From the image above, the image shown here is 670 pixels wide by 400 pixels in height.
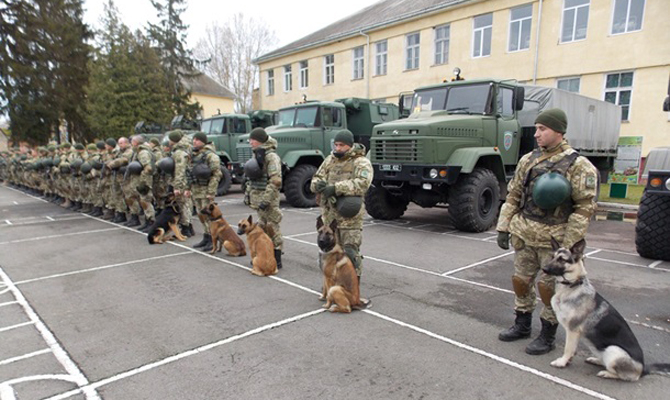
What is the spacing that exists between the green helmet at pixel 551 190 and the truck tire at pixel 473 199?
14.7ft

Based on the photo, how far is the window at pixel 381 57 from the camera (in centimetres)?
2305

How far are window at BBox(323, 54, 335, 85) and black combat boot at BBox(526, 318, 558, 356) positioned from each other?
2423cm

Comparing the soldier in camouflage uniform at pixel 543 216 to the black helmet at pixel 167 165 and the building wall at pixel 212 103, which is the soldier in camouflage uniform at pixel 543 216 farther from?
the building wall at pixel 212 103

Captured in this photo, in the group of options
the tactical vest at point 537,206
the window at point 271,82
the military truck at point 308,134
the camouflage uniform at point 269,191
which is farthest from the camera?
the window at point 271,82

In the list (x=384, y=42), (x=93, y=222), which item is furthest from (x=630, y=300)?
(x=384, y=42)

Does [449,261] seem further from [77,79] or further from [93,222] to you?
[77,79]

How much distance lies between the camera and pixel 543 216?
10.5ft

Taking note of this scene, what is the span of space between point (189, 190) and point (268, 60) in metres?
25.4

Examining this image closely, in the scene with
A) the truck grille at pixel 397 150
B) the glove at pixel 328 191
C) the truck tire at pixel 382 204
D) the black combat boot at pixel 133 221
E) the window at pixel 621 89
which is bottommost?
the black combat boot at pixel 133 221

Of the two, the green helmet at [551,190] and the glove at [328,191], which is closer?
the green helmet at [551,190]

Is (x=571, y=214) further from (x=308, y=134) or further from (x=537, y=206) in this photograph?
(x=308, y=134)

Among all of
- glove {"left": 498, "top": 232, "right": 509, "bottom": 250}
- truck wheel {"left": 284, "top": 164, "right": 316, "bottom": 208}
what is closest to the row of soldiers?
truck wheel {"left": 284, "top": 164, "right": 316, "bottom": 208}

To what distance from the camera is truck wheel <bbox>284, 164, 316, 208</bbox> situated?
10.9 metres

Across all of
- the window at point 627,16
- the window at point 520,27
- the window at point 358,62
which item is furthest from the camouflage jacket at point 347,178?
the window at point 358,62
